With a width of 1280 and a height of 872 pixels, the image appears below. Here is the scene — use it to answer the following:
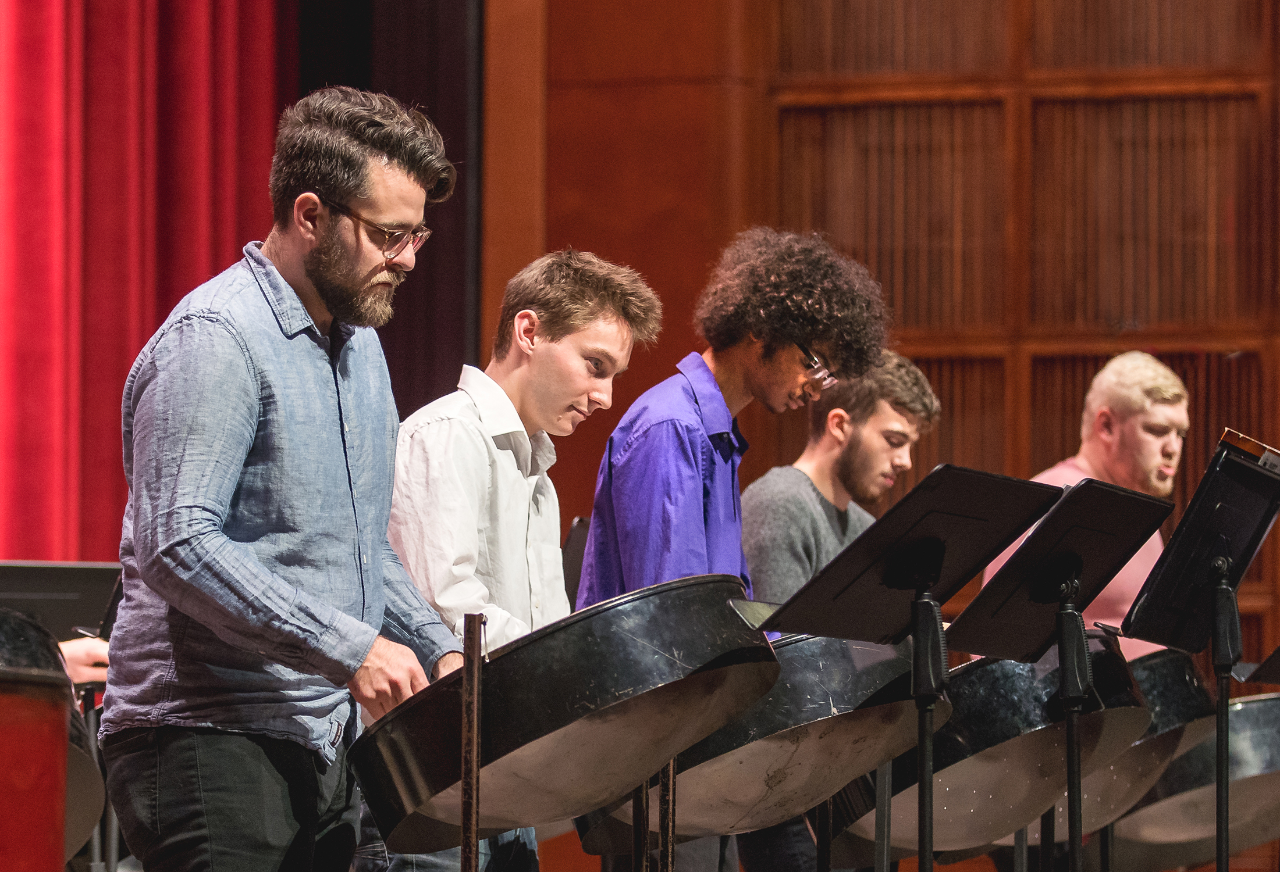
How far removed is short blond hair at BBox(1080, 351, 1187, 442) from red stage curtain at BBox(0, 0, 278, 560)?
1.77 meters

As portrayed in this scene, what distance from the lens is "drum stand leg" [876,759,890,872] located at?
5.35 feet

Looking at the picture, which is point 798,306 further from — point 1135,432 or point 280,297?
point 1135,432

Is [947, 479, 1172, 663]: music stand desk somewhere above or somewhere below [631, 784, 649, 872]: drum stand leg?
above

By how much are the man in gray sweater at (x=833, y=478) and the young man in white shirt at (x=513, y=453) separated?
0.64 meters

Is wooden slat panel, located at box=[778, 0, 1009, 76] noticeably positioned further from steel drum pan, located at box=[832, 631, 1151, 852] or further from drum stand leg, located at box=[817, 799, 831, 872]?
drum stand leg, located at box=[817, 799, 831, 872]

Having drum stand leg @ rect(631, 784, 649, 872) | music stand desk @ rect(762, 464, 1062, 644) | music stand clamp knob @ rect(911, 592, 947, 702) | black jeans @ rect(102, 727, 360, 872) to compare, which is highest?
music stand desk @ rect(762, 464, 1062, 644)

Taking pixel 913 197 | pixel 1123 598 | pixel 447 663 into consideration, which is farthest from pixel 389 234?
pixel 913 197

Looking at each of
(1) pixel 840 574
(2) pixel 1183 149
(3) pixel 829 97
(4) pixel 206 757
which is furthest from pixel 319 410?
(2) pixel 1183 149

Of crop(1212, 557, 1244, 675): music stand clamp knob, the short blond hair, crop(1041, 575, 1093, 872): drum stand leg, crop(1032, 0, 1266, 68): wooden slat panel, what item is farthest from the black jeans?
crop(1032, 0, 1266, 68): wooden slat panel

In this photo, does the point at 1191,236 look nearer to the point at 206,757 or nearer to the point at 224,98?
the point at 224,98

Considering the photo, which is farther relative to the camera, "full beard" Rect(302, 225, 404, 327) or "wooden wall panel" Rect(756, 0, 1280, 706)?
"wooden wall panel" Rect(756, 0, 1280, 706)

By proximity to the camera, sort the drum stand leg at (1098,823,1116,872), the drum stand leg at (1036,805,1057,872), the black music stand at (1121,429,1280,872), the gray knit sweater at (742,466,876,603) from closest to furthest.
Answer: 1. the black music stand at (1121,429,1280,872)
2. the drum stand leg at (1036,805,1057,872)
3. the drum stand leg at (1098,823,1116,872)
4. the gray knit sweater at (742,466,876,603)

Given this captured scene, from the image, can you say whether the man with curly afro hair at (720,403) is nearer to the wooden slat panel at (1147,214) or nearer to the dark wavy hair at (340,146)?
the dark wavy hair at (340,146)

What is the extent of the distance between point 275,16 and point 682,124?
3.11 feet
